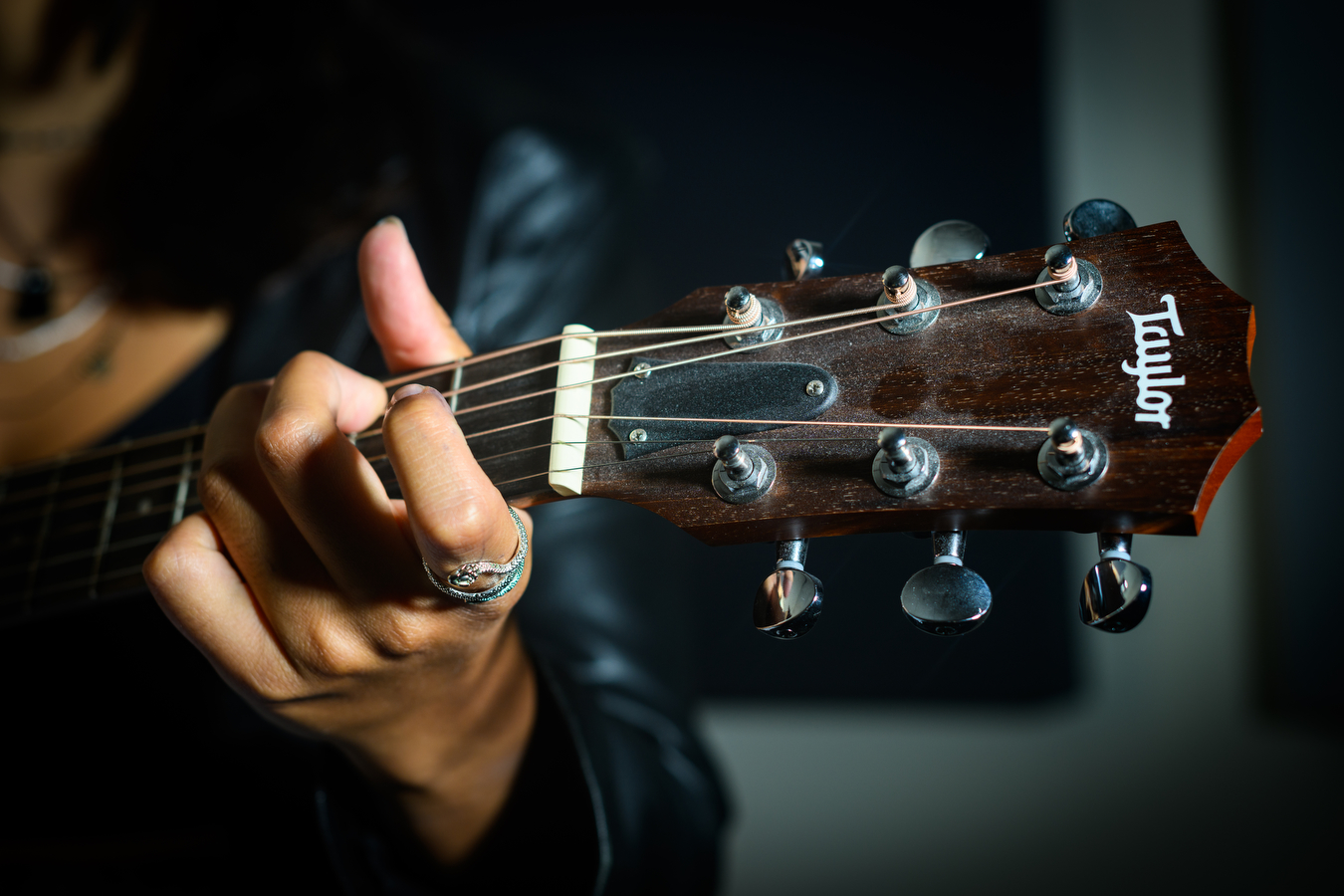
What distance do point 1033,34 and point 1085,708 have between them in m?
1.10

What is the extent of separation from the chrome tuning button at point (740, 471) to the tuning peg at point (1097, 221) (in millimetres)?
224

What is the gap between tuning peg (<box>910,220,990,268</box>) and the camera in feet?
1.59

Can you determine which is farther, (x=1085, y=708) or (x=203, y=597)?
(x=1085, y=708)

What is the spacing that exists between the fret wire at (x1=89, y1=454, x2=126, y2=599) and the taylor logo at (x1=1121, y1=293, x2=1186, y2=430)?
839mm

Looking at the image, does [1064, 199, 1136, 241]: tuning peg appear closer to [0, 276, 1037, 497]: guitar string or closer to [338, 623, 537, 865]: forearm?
[0, 276, 1037, 497]: guitar string

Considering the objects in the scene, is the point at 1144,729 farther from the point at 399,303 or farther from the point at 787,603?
the point at 399,303

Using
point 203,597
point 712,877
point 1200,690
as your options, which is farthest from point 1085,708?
point 203,597

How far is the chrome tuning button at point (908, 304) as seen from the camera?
18.4 inches

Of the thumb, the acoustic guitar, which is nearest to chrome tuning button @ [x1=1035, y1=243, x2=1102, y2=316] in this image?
the acoustic guitar

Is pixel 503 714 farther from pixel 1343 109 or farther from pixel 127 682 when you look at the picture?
pixel 1343 109

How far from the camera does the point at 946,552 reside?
447mm

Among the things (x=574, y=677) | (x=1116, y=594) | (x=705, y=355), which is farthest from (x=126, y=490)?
(x=1116, y=594)

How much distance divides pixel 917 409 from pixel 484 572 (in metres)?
0.27

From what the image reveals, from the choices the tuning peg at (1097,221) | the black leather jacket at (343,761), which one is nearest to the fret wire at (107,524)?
the black leather jacket at (343,761)
